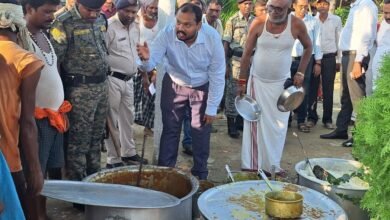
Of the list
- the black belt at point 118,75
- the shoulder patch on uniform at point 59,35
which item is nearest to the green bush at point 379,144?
the shoulder patch on uniform at point 59,35

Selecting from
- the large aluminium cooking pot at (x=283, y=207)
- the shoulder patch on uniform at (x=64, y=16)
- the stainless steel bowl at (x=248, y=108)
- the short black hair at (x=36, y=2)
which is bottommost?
the large aluminium cooking pot at (x=283, y=207)

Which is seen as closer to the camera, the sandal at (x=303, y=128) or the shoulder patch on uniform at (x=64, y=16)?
the shoulder patch on uniform at (x=64, y=16)

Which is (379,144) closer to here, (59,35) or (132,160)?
(59,35)

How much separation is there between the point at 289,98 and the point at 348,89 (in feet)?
7.49

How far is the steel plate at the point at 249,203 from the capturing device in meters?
3.09

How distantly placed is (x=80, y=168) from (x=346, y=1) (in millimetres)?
13222

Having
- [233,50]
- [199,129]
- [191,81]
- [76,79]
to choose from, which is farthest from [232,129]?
[76,79]

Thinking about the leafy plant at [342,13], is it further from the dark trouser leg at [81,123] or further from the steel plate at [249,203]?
the steel plate at [249,203]

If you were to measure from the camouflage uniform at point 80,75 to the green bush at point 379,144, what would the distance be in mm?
2264

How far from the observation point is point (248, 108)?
5168 millimetres

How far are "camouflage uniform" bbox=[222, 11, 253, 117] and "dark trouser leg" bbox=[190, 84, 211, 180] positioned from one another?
7.47ft

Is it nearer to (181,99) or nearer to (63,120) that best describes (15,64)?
(63,120)

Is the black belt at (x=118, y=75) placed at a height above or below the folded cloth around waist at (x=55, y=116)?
above

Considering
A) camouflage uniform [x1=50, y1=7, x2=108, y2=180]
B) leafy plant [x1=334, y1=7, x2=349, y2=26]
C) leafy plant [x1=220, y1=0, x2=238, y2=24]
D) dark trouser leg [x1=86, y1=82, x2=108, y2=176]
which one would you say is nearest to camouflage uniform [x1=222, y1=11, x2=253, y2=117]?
dark trouser leg [x1=86, y1=82, x2=108, y2=176]
